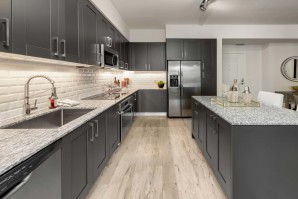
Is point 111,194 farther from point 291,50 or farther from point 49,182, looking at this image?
point 291,50

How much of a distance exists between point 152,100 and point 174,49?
1.62 metres

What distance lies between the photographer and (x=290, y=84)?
7.33 meters

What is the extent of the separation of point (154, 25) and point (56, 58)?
498cm

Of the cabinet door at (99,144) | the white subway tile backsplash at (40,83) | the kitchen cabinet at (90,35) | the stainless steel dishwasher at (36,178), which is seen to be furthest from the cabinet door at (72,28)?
the stainless steel dishwasher at (36,178)

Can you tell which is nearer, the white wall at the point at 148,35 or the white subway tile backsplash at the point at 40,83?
the white subway tile backsplash at the point at 40,83

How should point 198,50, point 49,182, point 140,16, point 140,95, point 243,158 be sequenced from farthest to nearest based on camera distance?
point 140,95, point 198,50, point 140,16, point 243,158, point 49,182

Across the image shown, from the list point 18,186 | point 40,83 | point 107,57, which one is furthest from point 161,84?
point 18,186

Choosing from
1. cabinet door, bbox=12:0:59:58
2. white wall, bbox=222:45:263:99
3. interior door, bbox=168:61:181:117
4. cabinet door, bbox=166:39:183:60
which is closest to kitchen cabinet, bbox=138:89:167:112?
interior door, bbox=168:61:181:117

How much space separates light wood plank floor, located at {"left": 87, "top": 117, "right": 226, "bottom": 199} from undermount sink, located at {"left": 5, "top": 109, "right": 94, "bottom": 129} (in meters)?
0.79

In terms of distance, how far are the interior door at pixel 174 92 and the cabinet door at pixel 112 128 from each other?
3155 millimetres

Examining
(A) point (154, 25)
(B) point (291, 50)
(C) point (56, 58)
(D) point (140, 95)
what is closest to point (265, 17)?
(B) point (291, 50)

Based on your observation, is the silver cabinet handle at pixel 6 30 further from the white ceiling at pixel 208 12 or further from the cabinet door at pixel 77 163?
the white ceiling at pixel 208 12

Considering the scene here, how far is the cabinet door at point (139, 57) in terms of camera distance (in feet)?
22.7

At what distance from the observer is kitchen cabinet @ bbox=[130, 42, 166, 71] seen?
6.91m
